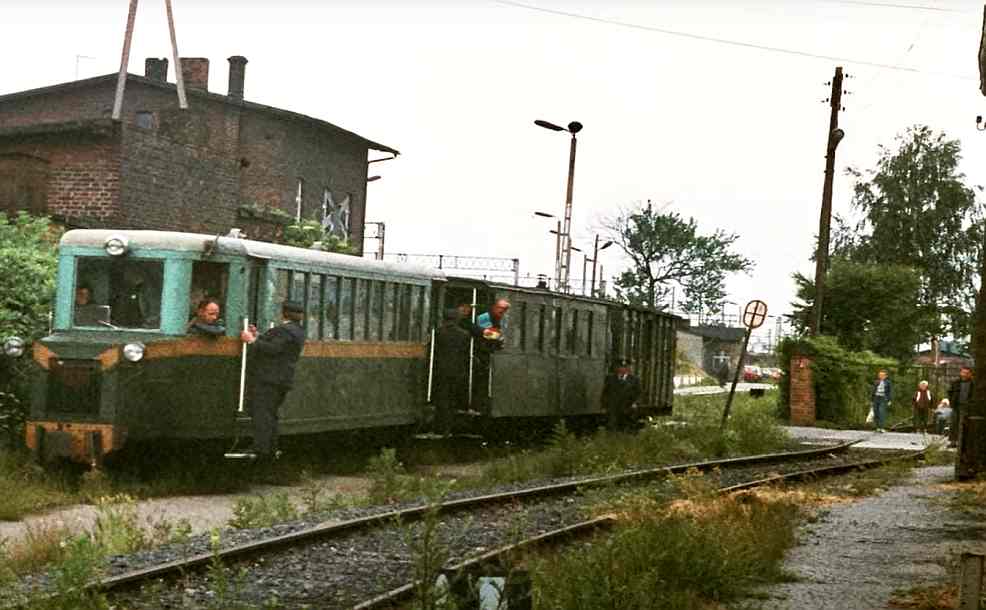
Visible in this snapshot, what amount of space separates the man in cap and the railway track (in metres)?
11.0

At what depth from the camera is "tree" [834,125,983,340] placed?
7019 cm

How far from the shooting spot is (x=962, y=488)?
19203 mm

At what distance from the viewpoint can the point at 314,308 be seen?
18.5 meters

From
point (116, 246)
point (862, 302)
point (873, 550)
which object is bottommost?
point (873, 550)

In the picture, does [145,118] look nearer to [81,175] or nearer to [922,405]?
[81,175]

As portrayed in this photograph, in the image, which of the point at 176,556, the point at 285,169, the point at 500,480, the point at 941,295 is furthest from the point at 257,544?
the point at 941,295

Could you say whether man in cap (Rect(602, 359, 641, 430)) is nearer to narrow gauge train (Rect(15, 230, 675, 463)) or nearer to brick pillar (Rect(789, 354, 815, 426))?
narrow gauge train (Rect(15, 230, 675, 463))

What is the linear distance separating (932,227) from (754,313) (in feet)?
144

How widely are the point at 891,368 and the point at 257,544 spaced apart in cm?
3418

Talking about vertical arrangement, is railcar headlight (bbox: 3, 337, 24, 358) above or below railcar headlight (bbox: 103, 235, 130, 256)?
below

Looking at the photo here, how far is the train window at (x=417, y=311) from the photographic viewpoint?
2136cm

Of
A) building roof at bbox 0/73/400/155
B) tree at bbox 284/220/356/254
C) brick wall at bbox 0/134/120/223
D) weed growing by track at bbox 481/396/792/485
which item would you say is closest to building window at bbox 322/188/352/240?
building roof at bbox 0/73/400/155

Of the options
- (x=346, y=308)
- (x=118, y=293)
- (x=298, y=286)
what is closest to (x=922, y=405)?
(x=346, y=308)

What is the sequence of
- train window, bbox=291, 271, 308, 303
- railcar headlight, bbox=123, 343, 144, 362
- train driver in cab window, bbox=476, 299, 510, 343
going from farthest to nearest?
train driver in cab window, bbox=476, 299, 510, 343, train window, bbox=291, 271, 308, 303, railcar headlight, bbox=123, 343, 144, 362
